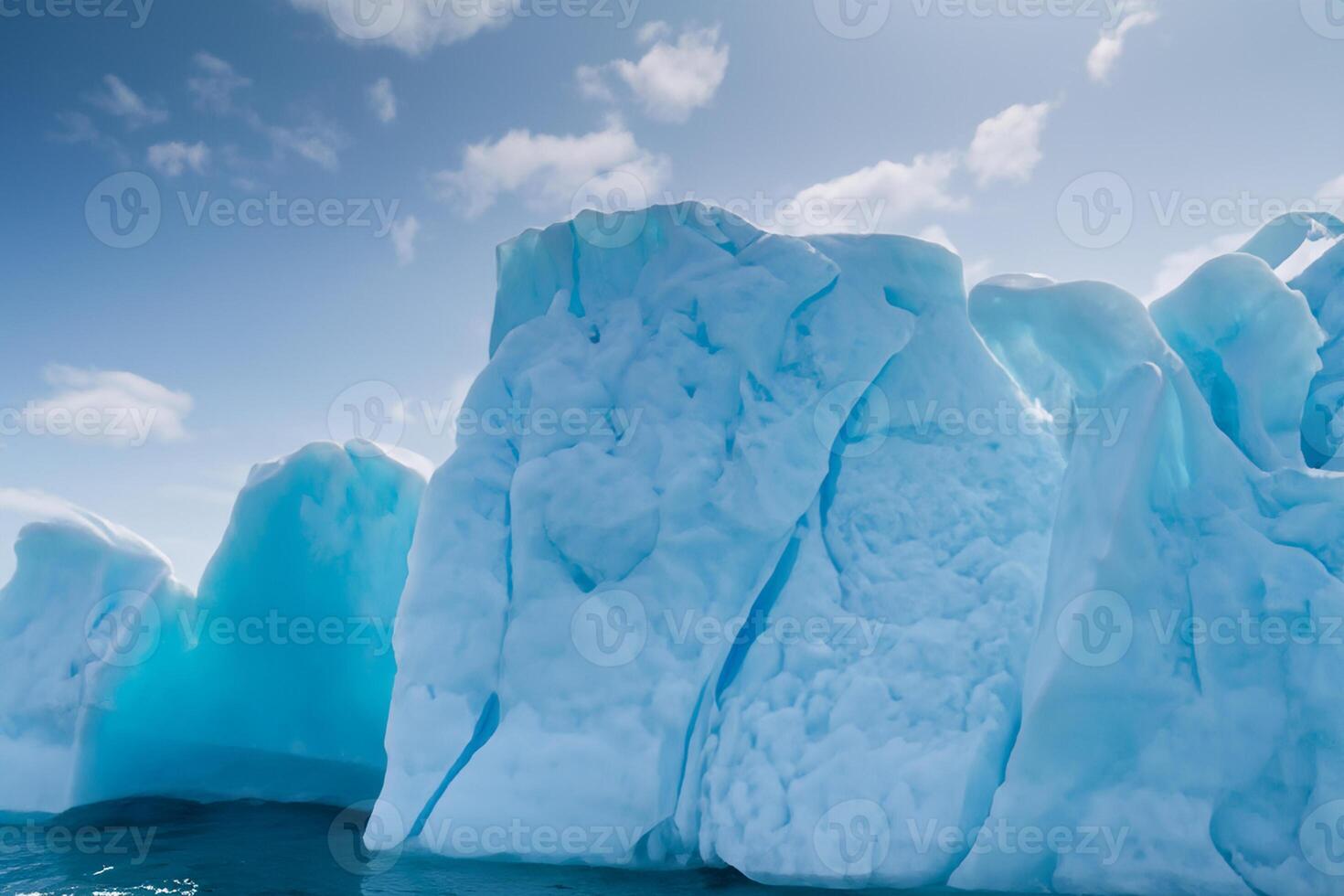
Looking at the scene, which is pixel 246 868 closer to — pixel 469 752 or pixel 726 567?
pixel 469 752

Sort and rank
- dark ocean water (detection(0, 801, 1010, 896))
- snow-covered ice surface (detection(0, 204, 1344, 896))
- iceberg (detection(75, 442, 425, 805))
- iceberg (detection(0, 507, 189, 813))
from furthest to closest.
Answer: iceberg (detection(75, 442, 425, 805))
iceberg (detection(0, 507, 189, 813))
dark ocean water (detection(0, 801, 1010, 896))
snow-covered ice surface (detection(0, 204, 1344, 896))

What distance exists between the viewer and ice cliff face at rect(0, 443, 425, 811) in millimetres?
10734

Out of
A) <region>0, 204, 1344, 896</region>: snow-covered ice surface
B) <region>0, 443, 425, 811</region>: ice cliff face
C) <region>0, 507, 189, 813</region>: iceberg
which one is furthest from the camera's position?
<region>0, 443, 425, 811</region>: ice cliff face

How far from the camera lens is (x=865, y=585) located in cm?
738

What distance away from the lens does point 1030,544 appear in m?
7.55

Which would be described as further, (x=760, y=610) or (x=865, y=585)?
(x=760, y=610)

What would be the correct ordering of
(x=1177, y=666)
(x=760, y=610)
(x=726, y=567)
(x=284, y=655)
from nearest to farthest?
1. (x=1177, y=666)
2. (x=726, y=567)
3. (x=760, y=610)
4. (x=284, y=655)

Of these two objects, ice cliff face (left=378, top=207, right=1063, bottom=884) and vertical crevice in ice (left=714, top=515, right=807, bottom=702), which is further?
vertical crevice in ice (left=714, top=515, right=807, bottom=702)

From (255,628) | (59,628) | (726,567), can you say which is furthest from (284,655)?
(726,567)

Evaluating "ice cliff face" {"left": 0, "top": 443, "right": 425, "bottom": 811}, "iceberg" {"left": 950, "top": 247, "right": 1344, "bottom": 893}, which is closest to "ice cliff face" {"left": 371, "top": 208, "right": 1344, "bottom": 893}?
"iceberg" {"left": 950, "top": 247, "right": 1344, "bottom": 893}

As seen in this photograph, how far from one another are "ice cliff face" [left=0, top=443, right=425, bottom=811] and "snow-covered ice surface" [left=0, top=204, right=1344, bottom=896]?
0.37m

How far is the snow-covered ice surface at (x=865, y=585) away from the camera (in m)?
5.79

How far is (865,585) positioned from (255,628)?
8407 millimetres

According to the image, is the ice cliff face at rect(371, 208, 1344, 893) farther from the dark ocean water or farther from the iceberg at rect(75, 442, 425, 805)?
the iceberg at rect(75, 442, 425, 805)
